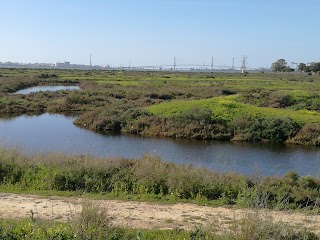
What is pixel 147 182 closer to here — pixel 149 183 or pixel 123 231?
pixel 149 183

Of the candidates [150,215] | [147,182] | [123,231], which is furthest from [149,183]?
[123,231]

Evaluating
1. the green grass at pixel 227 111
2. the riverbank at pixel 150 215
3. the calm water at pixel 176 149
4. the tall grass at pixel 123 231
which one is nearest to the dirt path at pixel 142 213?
the riverbank at pixel 150 215

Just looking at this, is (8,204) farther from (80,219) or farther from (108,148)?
(108,148)

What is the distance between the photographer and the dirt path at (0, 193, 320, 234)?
9.80 meters

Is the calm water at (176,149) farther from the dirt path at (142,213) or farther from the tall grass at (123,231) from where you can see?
the tall grass at (123,231)

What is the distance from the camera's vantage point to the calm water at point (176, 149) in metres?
24.0

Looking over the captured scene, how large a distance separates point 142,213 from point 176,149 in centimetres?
1870

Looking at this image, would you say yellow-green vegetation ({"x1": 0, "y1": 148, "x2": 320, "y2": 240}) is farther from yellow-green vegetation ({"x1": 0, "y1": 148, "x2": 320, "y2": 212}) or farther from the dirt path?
the dirt path

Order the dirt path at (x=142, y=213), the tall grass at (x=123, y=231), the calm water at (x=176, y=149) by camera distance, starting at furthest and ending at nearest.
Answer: the calm water at (x=176, y=149) → the dirt path at (x=142, y=213) → the tall grass at (x=123, y=231)

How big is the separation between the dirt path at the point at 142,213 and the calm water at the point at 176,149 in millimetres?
10349

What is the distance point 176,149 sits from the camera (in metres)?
29.4

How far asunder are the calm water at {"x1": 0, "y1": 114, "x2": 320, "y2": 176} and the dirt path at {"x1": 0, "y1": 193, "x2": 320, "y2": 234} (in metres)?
10.3

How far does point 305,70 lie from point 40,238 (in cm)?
17532

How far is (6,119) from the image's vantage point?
141ft
